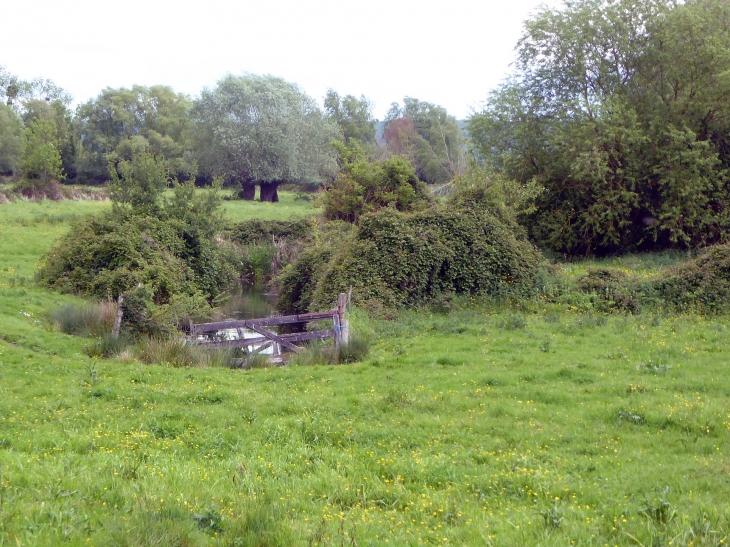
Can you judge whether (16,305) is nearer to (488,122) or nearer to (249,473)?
(249,473)

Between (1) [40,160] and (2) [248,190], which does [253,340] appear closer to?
(1) [40,160]

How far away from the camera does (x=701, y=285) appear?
2023 centimetres

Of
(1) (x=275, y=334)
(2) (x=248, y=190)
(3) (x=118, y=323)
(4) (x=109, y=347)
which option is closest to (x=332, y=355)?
(1) (x=275, y=334)

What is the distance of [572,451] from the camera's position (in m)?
8.58

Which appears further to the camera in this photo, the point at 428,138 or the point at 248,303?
the point at 428,138

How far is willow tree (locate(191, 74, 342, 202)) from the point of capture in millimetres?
57312

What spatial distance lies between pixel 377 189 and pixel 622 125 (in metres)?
12.5

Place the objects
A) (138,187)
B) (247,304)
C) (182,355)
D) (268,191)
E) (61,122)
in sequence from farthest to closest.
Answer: (61,122)
(268,191)
(247,304)
(138,187)
(182,355)

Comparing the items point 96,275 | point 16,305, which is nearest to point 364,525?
point 16,305

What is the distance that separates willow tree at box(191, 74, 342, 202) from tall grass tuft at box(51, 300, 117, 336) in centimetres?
3980

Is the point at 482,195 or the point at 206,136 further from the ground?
the point at 206,136

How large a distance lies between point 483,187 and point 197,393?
16879mm

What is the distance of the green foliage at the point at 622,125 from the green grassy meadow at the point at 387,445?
16.4m

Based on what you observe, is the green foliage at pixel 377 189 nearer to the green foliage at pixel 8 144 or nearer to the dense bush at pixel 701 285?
the dense bush at pixel 701 285
